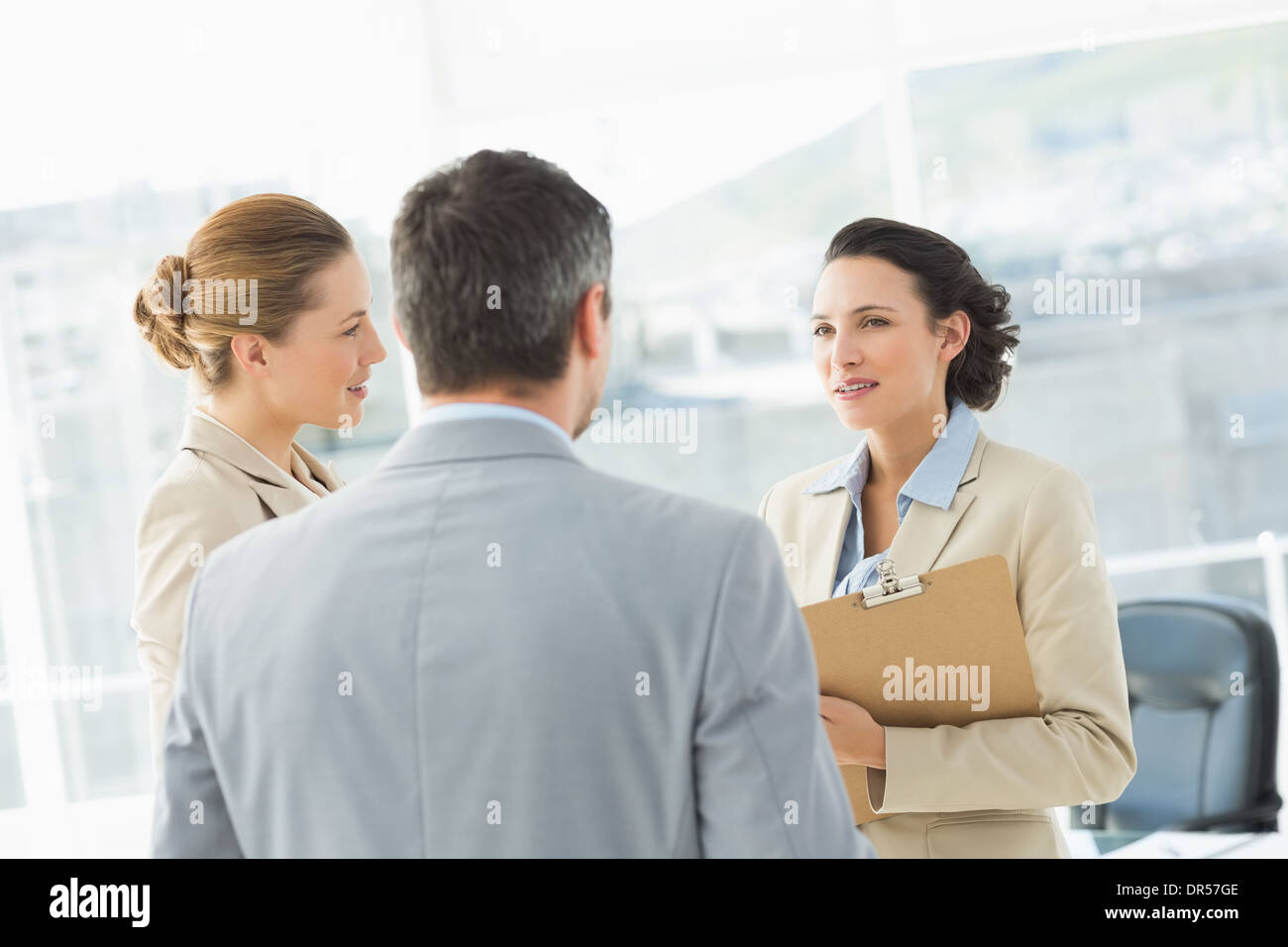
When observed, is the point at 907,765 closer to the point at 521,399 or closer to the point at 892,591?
the point at 892,591

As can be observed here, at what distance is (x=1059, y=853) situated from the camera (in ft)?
5.43

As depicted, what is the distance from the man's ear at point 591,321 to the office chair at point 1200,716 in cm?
224

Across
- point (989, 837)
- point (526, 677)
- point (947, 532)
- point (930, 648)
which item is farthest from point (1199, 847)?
point (526, 677)

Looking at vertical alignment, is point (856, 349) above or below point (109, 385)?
below

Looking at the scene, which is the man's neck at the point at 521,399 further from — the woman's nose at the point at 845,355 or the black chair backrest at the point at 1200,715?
the black chair backrest at the point at 1200,715

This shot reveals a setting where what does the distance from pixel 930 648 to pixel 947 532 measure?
0.27 metres

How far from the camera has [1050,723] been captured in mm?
1555

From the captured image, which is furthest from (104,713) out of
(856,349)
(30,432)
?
(856,349)

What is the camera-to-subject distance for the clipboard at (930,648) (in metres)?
1.47

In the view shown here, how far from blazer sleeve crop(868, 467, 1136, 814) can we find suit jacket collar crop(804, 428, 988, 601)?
125 mm

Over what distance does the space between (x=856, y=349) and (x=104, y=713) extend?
13.5 feet

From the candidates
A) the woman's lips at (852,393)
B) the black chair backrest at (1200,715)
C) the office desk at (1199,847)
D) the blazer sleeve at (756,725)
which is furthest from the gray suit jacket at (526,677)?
the black chair backrest at (1200,715)
